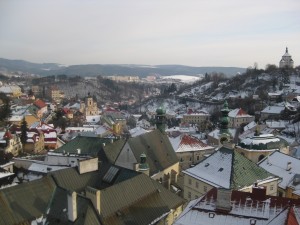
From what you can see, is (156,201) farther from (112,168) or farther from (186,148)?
(186,148)

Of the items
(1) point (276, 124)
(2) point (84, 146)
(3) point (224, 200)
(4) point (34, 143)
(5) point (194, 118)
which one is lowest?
(5) point (194, 118)

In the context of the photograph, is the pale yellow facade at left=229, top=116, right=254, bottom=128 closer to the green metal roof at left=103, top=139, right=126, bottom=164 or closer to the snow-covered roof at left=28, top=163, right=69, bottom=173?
the snow-covered roof at left=28, top=163, right=69, bottom=173

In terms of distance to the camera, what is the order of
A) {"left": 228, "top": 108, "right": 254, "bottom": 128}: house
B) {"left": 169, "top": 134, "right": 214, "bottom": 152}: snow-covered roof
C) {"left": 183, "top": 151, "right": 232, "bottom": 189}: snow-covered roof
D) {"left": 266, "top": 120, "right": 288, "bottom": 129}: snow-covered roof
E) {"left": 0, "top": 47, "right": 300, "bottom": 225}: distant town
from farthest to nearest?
{"left": 228, "top": 108, "right": 254, "bottom": 128}: house → {"left": 266, "top": 120, "right": 288, "bottom": 129}: snow-covered roof → {"left": 169, "top": 134, "right": 214, "bottom": 152}: snow-covered roof → {"left": 183, "top": 151, "right": 232, "bottom": 189}: snow-covered roof → {"left": 0, "top": 47, "right": 300, "bottom": 225}: distant town

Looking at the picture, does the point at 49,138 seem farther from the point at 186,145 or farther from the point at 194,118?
the point at 194,118

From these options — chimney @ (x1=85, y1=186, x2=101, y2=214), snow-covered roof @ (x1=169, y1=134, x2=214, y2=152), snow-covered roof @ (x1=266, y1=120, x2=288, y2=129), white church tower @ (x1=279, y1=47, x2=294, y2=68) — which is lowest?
snow-covered roof @ (x1=266, y1=120, x2=288, y2=129)

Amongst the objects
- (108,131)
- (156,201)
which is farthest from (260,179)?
(108,131)

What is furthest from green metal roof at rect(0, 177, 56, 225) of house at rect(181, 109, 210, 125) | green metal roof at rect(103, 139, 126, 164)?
house at rect(181, 109, 210, 125)

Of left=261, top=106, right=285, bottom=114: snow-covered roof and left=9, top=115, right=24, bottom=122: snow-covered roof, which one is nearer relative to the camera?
left=9, top=115, right=24, bottom=122: snow-covered roof

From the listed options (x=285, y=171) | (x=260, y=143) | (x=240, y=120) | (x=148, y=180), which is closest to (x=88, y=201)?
(x=148, y=180)

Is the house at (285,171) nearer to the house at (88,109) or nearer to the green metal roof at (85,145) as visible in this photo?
the green metal roof at (85,145)
